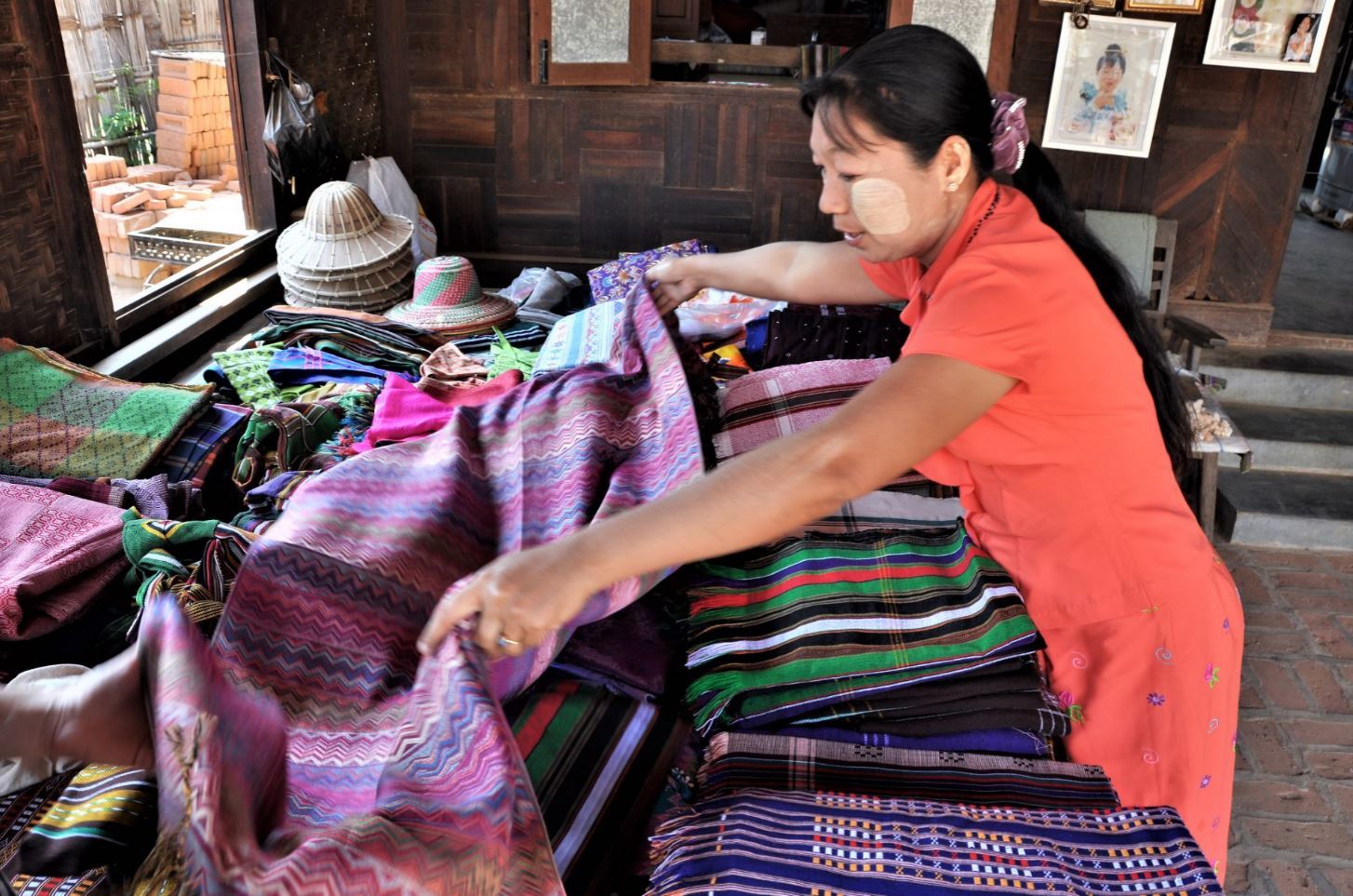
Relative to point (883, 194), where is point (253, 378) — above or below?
below

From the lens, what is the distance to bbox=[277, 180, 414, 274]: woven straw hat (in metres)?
3.79

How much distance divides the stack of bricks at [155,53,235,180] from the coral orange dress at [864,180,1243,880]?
3.19m

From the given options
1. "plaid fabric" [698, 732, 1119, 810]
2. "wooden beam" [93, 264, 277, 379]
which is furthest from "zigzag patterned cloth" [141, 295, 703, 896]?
"wooden beam" [93, 264, 277, 379]

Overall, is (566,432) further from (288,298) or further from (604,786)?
(288,298)

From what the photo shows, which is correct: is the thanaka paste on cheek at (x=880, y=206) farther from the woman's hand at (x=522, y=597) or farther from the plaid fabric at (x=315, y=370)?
the plaid fabric at (x=315, y=370)

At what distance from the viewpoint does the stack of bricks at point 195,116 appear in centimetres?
380

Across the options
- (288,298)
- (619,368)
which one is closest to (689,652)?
(619,368)

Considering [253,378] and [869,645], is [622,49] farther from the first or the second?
[869,645]

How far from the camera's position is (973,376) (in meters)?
1.36

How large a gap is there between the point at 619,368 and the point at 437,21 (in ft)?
10.9

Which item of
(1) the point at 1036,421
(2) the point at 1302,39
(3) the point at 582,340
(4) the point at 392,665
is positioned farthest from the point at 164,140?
(2) the point at 1302,39

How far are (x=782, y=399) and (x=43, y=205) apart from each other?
2199 millimetres

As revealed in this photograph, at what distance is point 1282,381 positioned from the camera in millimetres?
4844

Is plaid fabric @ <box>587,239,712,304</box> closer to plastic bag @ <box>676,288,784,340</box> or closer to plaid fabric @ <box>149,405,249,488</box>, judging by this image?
plastic bag @ <box>676,288,784,340</box>
